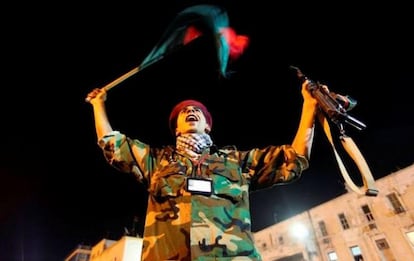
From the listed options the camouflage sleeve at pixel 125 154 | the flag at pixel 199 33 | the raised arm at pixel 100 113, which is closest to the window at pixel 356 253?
the flag at pixel 199 33

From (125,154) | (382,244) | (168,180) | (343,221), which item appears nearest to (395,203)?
(382,244)

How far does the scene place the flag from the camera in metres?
3.41

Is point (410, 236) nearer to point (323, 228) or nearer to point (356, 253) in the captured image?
point (356, 253)

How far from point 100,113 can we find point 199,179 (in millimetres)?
1184

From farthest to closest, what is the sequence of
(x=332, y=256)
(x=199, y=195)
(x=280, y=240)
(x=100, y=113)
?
(x=280, y=240), (x=332, y=256), (x=100, y=113), (x=199, y=195)

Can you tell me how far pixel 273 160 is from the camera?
7.45 ft

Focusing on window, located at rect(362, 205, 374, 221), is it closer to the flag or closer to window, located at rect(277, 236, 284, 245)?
window, located at rect(277, 236, 284, 245)

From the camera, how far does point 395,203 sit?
59.3 ft

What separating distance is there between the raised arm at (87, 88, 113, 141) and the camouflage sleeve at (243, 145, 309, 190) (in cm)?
136

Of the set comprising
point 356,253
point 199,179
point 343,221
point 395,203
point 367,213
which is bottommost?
point 199,179

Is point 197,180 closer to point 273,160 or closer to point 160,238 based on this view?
point 160,238

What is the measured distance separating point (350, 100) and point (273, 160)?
2.82 feet

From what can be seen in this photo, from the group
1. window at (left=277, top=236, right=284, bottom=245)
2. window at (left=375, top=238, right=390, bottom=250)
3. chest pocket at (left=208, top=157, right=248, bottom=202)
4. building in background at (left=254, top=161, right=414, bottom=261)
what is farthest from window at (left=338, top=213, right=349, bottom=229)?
chest pocket at (left=208, top=157, right=248, bottom=202)

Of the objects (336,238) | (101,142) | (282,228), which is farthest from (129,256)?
(101,142)
